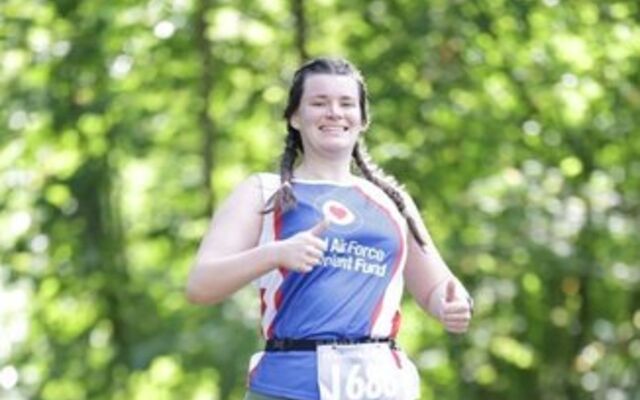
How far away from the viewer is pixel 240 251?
13.8 feet

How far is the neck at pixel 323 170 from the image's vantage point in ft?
14.3

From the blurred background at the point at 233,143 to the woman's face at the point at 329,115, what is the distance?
5.53 metres

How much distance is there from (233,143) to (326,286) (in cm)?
671

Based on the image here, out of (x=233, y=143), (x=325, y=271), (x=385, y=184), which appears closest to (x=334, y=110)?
(x=385, y=184)

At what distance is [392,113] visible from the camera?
1048cm

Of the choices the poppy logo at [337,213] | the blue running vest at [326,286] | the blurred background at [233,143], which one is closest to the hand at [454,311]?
the blue running vest at [326,286]

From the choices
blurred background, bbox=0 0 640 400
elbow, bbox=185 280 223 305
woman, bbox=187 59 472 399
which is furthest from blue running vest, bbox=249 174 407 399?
blurred background, bbox=0 0 640 400

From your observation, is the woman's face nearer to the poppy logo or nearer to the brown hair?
the brown hair

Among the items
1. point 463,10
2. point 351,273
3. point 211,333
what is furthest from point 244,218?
point 463,10

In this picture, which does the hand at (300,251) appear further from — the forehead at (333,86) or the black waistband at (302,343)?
the forehead at (333,86)

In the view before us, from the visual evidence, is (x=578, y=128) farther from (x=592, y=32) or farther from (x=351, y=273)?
(x=351, y=273)

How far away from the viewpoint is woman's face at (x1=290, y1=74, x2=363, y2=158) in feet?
14.3

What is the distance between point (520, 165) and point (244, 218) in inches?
268

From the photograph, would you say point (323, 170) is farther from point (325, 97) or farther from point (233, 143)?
point (233, 143)
